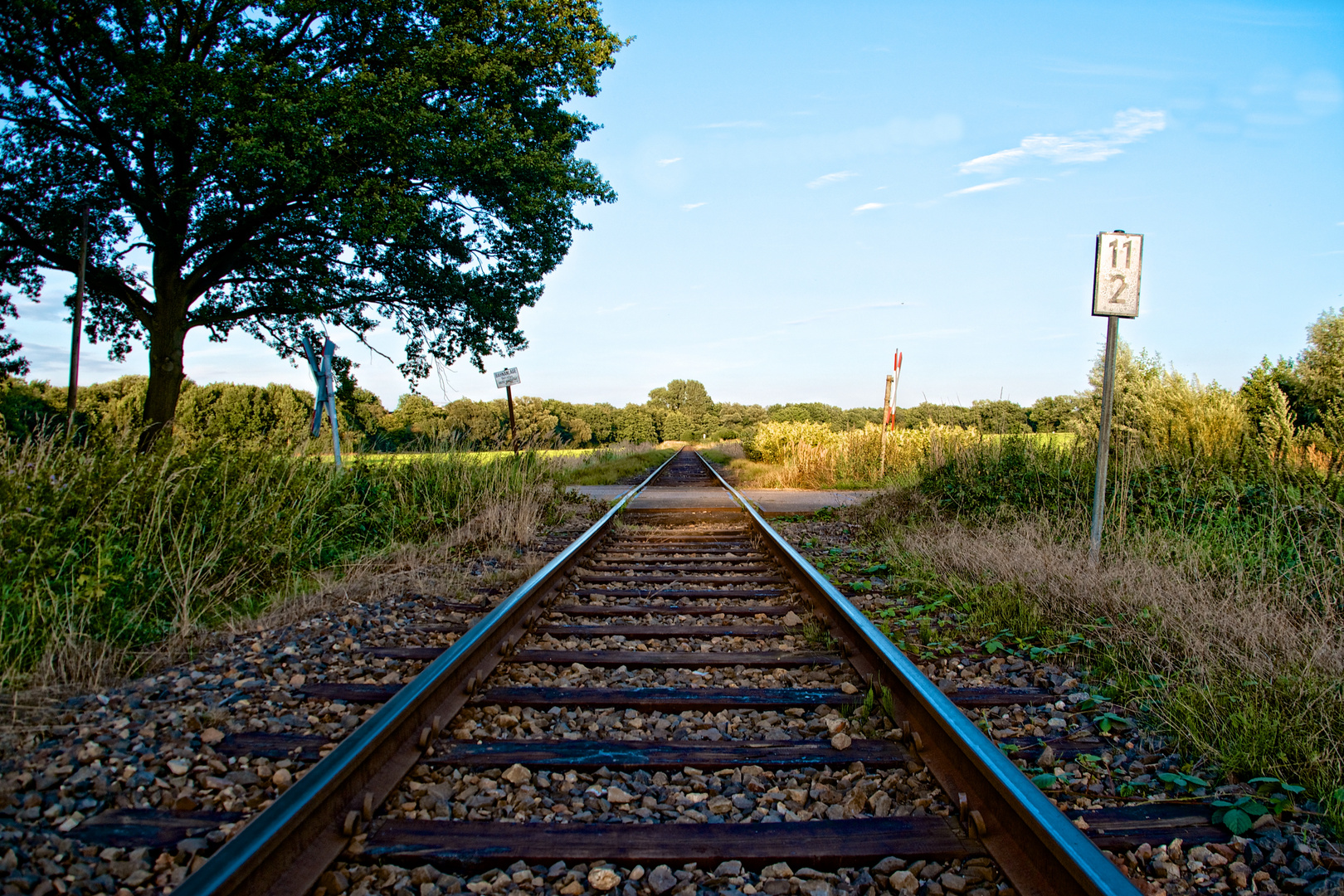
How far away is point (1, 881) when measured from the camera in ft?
5.46

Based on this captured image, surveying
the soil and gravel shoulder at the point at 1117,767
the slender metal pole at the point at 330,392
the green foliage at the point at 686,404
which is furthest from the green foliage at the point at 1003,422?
the green foliage at the point at 686,404

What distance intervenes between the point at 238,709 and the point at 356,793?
3.49 feet

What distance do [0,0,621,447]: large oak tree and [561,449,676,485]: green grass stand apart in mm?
4851

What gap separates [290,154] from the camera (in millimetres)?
13758

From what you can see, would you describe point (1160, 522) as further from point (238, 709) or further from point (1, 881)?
point (1, 881)

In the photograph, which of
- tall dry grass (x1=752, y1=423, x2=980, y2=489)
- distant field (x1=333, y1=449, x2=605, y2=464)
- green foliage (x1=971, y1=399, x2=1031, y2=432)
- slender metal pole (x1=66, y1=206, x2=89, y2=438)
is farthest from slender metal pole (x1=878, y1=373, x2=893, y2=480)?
slender metal pole (x1=66, y1=206, x2=89, y2=438)

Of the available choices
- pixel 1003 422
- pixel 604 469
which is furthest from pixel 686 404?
pixel 1003 422

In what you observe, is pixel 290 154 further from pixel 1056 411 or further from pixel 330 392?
pixel 1056 411

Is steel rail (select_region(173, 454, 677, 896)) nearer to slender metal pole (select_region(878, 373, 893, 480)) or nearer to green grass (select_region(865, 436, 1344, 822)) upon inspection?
green grass (select_region(865, 436, 1344, 822))

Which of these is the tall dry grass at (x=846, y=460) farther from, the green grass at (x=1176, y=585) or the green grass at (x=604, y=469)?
the green grass at (x=1176, y=585)

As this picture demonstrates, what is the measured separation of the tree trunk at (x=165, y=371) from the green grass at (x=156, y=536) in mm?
12135

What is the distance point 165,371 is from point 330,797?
59.9ft

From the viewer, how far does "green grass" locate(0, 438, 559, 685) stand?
11.2ft

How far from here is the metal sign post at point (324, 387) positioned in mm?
7691
